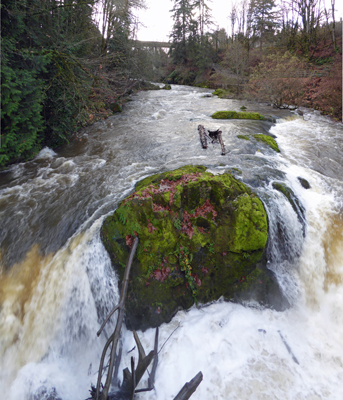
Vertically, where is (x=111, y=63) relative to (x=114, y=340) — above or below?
above

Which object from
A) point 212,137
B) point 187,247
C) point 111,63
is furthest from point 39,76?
point 111,63

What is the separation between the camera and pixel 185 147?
952 centimetres

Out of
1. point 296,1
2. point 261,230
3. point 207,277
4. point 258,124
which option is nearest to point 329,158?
point 258,124

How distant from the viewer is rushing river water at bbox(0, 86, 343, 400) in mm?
3611

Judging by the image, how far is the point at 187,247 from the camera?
472 cm

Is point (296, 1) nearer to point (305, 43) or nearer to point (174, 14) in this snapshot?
point (305, 43)

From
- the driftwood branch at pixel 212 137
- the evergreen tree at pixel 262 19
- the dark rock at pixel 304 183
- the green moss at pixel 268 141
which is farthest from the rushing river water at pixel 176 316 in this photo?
the evergreen tree at pixel 262 19

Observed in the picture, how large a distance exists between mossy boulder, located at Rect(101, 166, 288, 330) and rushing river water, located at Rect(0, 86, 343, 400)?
0.90 ft

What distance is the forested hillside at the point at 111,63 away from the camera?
7163 millimetres

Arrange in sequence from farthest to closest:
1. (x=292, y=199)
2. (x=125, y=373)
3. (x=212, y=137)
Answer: (x=212, y=137) → (x=292, y=199) → (x=125, y=373)

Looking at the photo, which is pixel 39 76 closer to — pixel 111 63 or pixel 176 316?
pixel 176 316

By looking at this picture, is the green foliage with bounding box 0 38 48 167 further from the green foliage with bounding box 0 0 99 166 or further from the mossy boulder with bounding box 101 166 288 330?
the mossy boulder with bounding box 101 166 288 330

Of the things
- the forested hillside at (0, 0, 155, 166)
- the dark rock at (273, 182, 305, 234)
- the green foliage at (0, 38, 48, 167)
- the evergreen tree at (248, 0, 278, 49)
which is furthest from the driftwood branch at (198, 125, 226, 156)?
the evergreen tree at (248, 0, 278, 49)

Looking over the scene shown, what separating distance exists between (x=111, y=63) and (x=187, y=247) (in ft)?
63.4
